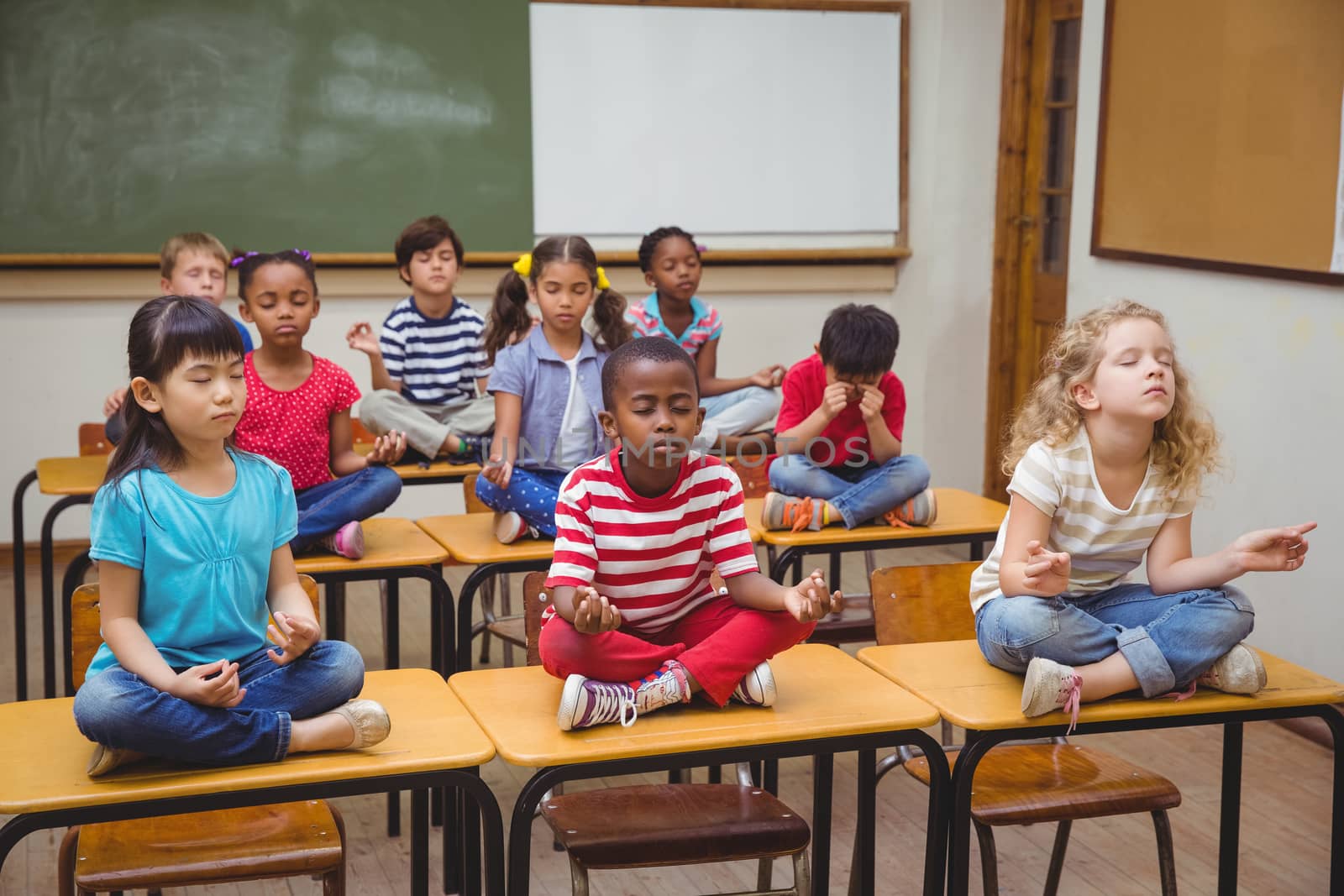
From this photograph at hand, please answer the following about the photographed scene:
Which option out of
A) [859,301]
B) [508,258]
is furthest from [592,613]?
[859,301]

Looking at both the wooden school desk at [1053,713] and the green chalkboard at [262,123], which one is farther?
the green chalkboard at [262,123]

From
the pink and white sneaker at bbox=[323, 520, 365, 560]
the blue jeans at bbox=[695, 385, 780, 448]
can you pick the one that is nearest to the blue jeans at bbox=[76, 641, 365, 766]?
the pink and white sneaker at bbox=[323, 520, 365, 560]

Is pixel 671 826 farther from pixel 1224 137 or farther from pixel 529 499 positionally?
pixel 1224 137

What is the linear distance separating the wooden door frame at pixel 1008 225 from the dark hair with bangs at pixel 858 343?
2.47 m

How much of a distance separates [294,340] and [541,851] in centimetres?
119

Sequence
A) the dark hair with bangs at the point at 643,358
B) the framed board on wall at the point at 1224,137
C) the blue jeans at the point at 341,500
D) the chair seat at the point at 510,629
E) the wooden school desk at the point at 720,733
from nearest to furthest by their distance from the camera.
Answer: the wooden school desk at the point at 720,733 → the dark hair with bangs at the point at 643,358 → the blue jeans at the point at 341,500 → the chair seat at the point at 510,629 → the framed board on wall at the point at 1224,137

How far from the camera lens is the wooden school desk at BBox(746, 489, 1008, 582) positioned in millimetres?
2930

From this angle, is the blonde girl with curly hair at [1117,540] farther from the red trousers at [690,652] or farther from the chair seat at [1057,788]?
the red trousers at [690,652]

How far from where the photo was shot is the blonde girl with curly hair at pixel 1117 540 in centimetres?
199

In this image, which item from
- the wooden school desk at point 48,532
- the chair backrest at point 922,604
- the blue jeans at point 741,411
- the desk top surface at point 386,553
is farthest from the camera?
the blue jeans at point 741,411

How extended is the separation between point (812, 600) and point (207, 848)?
0.91 meters

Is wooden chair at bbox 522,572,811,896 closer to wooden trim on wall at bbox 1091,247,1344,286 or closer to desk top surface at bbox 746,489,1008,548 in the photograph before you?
desk top surface at bbox 746,489,1008,548

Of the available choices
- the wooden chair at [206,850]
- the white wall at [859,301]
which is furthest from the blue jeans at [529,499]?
the white wall at [859,301]

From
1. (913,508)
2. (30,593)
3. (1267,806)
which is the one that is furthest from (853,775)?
(30,593)
